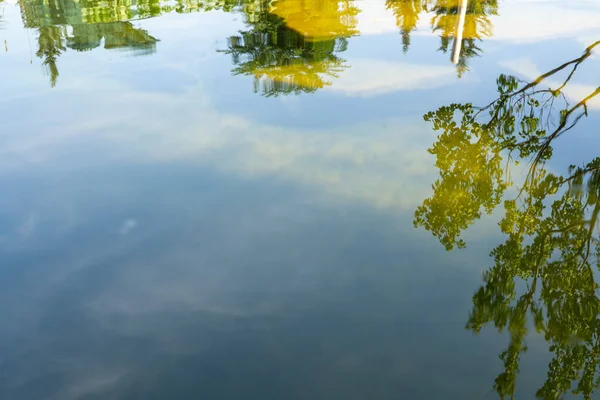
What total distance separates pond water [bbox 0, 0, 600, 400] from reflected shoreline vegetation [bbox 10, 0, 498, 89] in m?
0.13

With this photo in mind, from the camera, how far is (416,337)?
510cm

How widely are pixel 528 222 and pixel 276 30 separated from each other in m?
8.01

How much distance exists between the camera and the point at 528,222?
254 inches

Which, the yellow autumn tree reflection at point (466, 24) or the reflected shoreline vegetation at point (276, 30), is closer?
the reflected shoreline vegetation at point (276, 30)

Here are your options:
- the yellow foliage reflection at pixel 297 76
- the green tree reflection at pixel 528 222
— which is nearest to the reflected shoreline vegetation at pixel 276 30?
the yellow foliage reflection at pixel 297 76

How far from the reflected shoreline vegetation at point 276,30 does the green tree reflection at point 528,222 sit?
2349 mm

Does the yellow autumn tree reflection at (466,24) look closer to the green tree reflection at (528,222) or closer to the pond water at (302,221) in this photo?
the pond water at (302,221)

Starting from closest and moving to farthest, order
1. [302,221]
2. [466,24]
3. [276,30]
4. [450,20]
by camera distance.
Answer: [302,221], [466,24], [276,30], [450,20]

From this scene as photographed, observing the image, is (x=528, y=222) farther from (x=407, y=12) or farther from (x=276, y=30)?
(x=407, y=12)

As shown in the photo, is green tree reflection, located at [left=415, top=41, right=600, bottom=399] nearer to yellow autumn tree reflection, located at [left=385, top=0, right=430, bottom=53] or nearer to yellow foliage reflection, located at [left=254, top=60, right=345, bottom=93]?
yellow foliage reflection, located at [left=254, top=60, right=345, bottom=93]

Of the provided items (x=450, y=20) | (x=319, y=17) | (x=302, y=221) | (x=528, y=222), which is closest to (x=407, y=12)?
(x=450, y=20)

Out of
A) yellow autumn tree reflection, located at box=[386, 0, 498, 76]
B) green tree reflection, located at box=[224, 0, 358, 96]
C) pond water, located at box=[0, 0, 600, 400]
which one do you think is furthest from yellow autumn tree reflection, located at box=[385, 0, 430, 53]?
green tree reflection, located at box=[224, 0, 358, 96]

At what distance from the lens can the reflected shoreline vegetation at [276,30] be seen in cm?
1089

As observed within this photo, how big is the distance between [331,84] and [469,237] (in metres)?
4.59
